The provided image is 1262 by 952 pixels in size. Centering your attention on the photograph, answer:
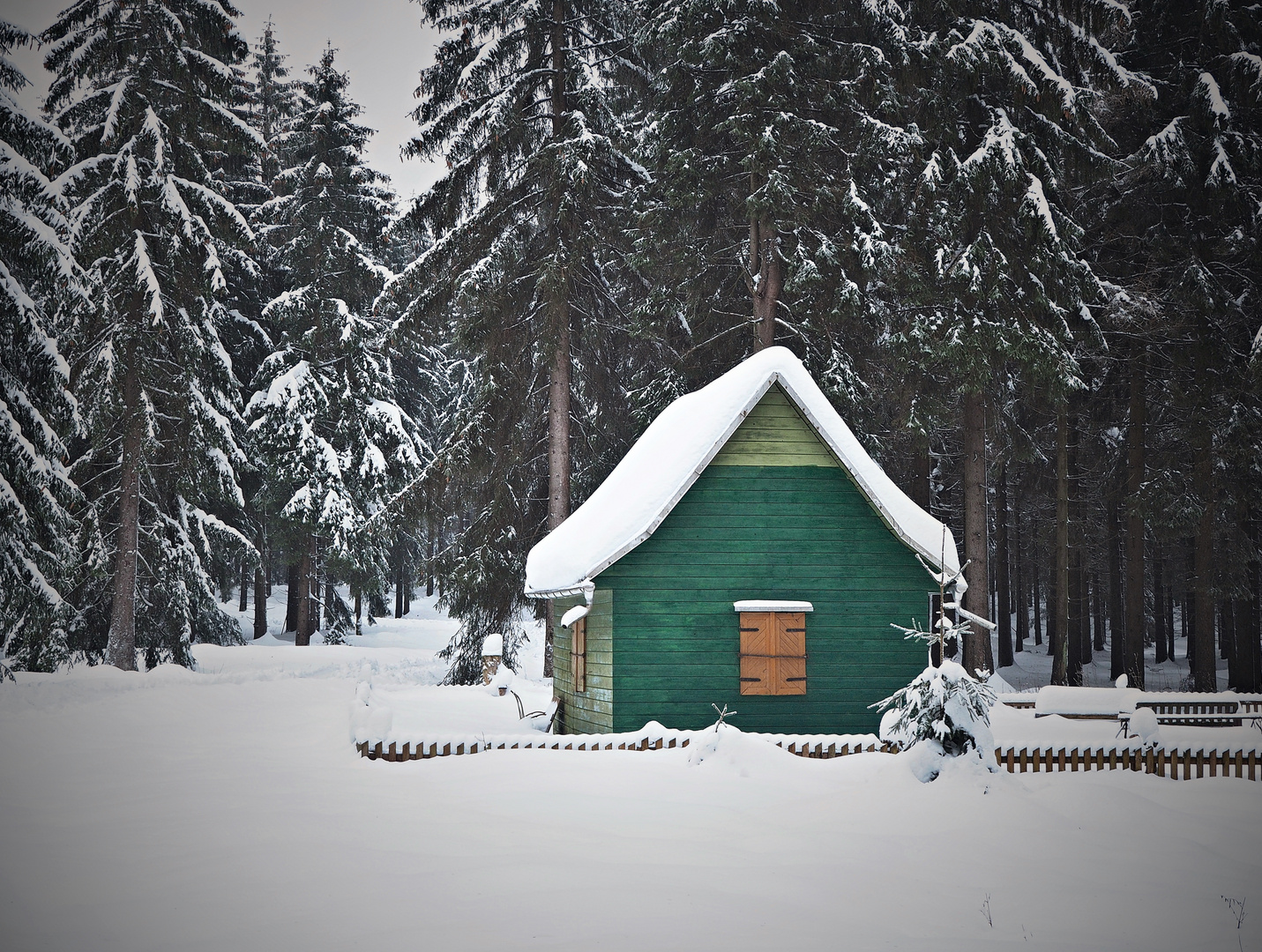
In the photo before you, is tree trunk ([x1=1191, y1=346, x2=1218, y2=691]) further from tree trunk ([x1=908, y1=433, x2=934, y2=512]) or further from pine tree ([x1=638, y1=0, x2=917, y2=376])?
pine tree ([x1=638, y1=0, x2=917, y2=376])

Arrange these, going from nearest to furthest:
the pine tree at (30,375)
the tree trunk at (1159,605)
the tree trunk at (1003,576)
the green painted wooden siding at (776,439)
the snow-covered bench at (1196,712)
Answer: the green painted wooden siding at (776,439) → the pine tree at (30,375) → the snow-covered bench at (1196,712) → the tree trunk at (1003,576) → the tree trunk at (1159,605)

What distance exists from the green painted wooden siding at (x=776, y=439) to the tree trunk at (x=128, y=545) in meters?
14.2

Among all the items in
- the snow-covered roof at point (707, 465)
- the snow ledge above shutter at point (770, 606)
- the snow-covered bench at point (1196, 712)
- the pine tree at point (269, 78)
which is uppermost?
the pine tree at point (269, 78)

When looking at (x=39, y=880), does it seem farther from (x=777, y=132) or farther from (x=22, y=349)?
(x=777, y=132)

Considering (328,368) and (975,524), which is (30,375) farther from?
(975,524)

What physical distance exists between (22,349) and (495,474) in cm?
1066

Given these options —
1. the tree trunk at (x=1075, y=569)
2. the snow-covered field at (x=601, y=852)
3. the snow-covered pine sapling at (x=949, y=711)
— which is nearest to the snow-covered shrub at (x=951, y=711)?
the snow-covered pine sapling at (x=949, y=711)

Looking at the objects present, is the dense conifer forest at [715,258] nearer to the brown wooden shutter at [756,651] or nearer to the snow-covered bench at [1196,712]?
the snow-covered bench at [1196,712]

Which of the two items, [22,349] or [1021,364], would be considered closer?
[22,349]

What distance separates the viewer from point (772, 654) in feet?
43.3

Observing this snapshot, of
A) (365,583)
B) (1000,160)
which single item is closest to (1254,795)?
(1000,160)

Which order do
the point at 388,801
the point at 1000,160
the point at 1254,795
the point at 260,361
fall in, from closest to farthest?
the point at 388,801
the point at 1254,795
the point at 1000,160
the point at 260,361

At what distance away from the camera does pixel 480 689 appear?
69.1 ft

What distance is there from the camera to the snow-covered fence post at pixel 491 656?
68.5 feet
